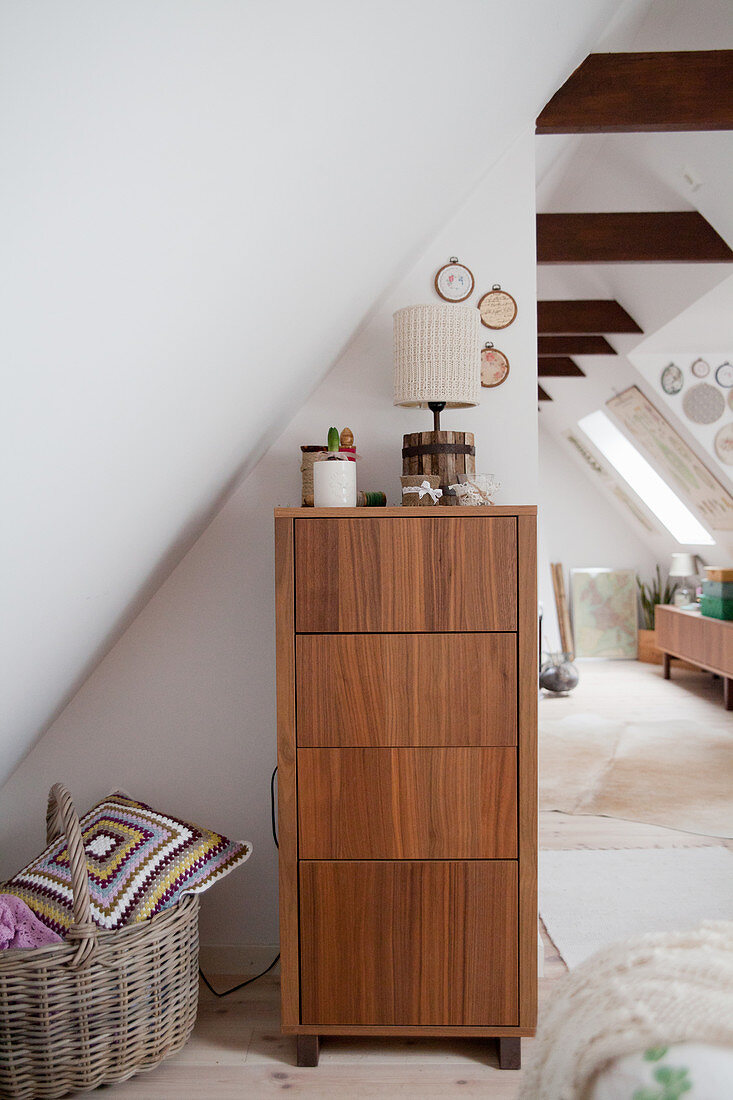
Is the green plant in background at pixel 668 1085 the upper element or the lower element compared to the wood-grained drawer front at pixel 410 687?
lower

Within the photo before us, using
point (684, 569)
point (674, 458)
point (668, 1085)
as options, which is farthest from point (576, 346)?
point (668, 1085)

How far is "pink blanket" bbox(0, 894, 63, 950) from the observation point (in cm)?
172

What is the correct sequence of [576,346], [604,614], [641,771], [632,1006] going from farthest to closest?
[604,614]
[576,346]
[641,771]
[632,1006]

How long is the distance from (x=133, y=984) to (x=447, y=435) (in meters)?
1.36

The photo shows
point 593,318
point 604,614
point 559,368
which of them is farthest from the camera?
point 604,614

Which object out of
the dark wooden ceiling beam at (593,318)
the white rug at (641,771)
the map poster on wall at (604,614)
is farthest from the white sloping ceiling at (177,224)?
the map poster on wall at (604,614)

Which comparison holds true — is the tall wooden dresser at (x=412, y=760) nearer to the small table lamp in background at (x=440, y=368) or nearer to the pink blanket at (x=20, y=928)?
Answer: the small table lamp in background at (x=440, y=368)

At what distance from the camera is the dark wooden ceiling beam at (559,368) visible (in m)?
6.09

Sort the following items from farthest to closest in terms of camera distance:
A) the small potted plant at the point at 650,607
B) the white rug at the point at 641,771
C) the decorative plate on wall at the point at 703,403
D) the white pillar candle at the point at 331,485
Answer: the small potted plant at the point at 650,607 → the decorative plate on wall at the point at 703,403 → the white rug at the point at 641,771 → the white pillar candle at the point at 331,485

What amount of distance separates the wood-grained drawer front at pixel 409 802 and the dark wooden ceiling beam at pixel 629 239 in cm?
241

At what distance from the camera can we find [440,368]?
204cm

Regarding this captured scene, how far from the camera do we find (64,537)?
3.83ft

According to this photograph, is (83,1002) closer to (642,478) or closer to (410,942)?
(410,942)

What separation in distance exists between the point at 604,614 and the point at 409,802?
19.6 ft
